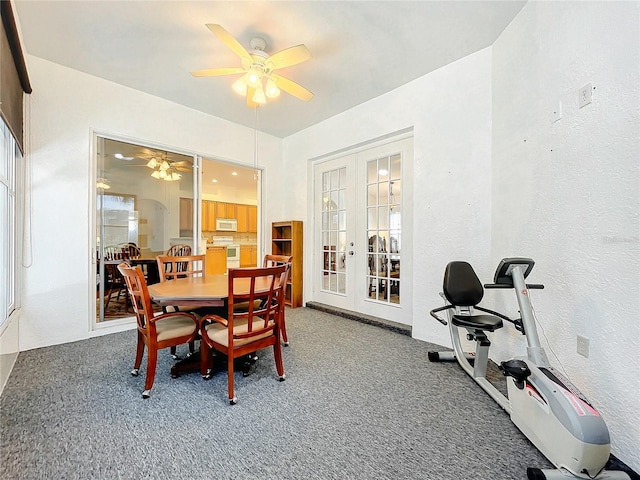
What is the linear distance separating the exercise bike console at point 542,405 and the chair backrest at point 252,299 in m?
1.40

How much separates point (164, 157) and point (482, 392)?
431 centimetres

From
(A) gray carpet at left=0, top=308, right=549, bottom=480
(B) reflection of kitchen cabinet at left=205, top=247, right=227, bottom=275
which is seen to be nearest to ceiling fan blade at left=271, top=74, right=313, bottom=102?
(A) gray carpet at left=0, top=308, right=549, bottom=480

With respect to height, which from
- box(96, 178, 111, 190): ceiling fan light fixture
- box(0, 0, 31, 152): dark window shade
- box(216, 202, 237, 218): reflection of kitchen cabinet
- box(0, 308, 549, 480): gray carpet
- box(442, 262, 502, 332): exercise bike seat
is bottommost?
box(0, 308, 549, 480): gray carpet

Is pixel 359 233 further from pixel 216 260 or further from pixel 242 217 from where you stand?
pixel 242 217

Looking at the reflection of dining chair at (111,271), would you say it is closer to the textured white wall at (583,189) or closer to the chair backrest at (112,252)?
the chair backrest at (112,252)

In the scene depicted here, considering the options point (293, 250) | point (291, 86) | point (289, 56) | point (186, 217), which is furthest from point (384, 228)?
point (186, 217)

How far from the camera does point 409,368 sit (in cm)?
241

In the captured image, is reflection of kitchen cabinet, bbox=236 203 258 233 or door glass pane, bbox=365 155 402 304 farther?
reflection of kitchen cabinet, bbox=236 203 258 233

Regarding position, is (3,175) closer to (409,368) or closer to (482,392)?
(409,368)

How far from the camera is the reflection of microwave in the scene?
7779 millimetres

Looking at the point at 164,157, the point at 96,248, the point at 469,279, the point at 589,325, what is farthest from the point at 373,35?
the point at 96,248

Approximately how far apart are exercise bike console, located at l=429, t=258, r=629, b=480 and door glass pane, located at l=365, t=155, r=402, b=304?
4.80 feet

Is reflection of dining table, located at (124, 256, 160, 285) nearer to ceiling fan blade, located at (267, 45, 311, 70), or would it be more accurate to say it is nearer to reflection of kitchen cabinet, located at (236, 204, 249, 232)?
ceiling fan blade, located at (267, 45, 311, 70)

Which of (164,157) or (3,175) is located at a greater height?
(164,157)
